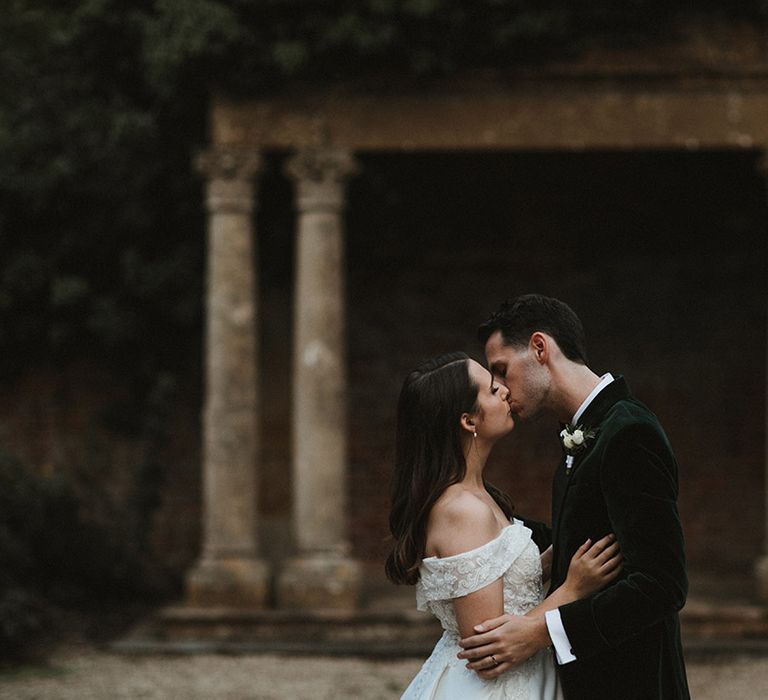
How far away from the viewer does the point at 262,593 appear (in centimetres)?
990

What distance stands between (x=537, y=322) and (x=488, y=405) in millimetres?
261

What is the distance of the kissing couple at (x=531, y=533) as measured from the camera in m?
3.28

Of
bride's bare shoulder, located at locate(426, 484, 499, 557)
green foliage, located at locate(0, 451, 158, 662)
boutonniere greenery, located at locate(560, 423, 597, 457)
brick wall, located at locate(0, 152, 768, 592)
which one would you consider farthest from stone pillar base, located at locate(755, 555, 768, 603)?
bride's bare shoulder, located at locate(426, 484, 499, 557)

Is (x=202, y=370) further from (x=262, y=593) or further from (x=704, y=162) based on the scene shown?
(x=704, y=162)

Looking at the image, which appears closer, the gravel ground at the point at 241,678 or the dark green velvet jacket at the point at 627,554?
the dark green velvet jacket at the point at 627,554

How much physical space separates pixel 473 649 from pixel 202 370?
30.8 ft

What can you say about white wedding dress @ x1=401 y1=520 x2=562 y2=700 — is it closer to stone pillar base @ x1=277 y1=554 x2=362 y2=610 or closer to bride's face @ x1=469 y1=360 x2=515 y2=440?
bride's face @ x1=469 y1=360 x2=515 y2=440

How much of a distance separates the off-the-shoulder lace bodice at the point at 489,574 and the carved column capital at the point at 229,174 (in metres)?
6.66

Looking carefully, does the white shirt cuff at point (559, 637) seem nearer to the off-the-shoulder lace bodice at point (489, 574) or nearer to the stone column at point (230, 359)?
the off-the-shoulder lace bodice at point (489, 574)

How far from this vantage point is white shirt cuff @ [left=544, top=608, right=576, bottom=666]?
3352 millimetres

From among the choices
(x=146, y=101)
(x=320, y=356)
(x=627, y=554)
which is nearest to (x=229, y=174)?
(x=320, y=356)

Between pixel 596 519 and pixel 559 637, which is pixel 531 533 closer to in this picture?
pixel 596 519

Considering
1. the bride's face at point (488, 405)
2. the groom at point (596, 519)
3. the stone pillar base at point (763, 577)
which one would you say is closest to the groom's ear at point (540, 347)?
the groom at point (596, 519)

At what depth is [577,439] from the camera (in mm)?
3547
